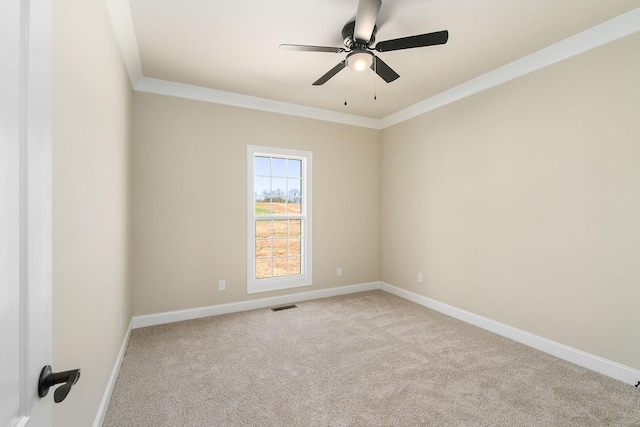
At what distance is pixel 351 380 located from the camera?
90.3 inches

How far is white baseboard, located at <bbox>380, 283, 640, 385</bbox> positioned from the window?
187 cm

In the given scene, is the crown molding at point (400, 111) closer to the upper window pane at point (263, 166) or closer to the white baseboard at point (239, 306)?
the upper window pane at point (263, 166)

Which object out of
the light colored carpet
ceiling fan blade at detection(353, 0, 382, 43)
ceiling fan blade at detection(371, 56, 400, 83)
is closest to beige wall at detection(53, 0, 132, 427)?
the light colored carpet

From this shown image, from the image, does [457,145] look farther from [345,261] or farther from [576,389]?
[576,389]

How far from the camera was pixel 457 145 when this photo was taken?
359 centimetres

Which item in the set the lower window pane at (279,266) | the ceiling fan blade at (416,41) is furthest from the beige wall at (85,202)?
the lower window pane at (279,266)

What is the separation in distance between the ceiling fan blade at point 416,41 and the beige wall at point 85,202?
5.83 ft

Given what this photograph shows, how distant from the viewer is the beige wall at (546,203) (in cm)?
229

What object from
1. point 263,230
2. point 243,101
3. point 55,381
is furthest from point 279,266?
point 55,381

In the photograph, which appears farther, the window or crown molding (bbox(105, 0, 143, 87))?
the window

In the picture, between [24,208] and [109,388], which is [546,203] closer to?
[24,208]

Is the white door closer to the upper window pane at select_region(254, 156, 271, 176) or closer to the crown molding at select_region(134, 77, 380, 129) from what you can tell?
the crown molding at select_region(134, 77, 380, 129)

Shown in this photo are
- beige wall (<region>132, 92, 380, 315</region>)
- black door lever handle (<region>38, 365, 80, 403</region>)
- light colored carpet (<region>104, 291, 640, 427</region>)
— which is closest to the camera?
black door lever handle (<region>38, 365, 80, 403</region>)

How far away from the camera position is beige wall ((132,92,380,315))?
3311 mm
